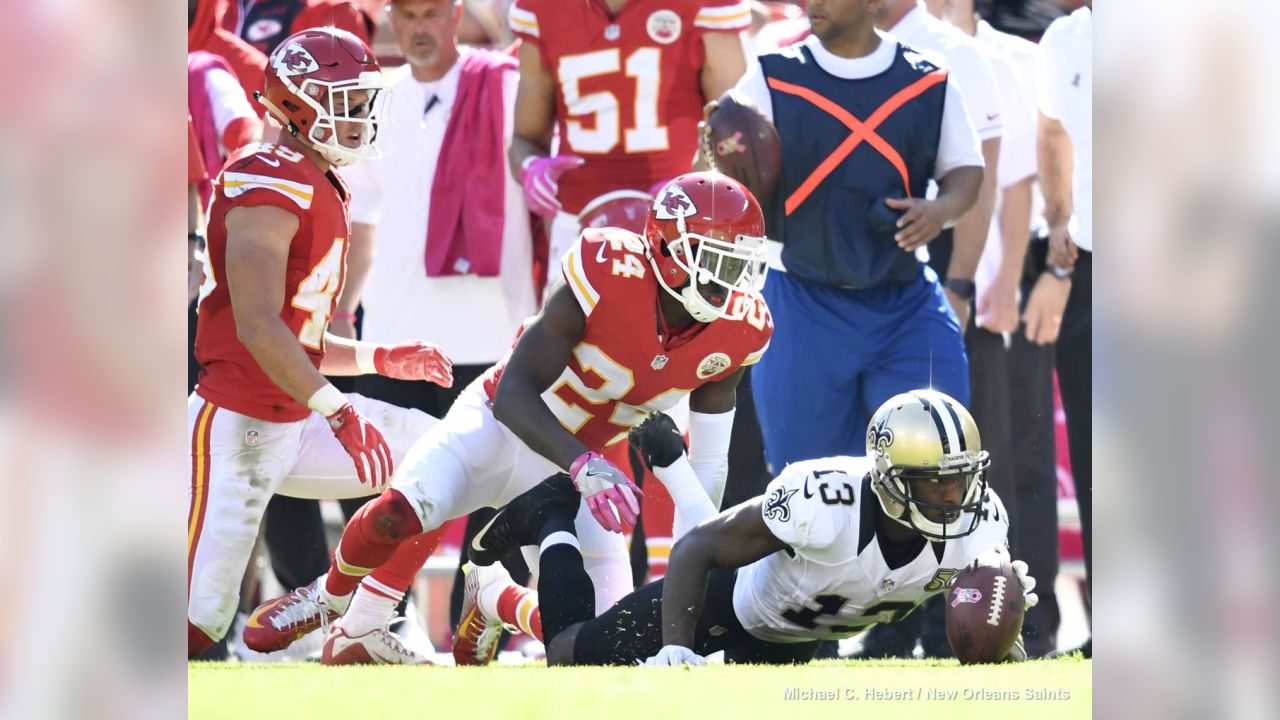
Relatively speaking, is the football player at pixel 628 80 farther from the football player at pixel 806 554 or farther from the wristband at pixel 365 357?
the football player at pixel 806 554

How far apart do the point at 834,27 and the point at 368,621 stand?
2.18m

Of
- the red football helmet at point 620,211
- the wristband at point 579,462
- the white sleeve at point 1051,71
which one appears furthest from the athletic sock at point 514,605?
the white sleeve at point 1051,71

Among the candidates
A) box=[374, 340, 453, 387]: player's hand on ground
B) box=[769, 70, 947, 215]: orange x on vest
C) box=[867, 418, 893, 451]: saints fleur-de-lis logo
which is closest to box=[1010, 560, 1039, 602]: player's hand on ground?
box=[867, 418, 893, 451]: saints fleur-de-lis logo

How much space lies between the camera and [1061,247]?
19.1ft

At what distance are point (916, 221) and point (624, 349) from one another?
95 cm

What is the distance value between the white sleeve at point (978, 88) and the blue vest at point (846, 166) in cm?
11

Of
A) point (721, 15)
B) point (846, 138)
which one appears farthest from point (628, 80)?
point (846, 138)

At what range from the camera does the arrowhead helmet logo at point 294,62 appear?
5301 millimetres

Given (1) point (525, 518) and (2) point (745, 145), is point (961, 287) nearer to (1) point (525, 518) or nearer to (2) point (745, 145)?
(2) point (745, 145)

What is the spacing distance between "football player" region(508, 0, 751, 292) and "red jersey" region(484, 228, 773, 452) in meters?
0.39
